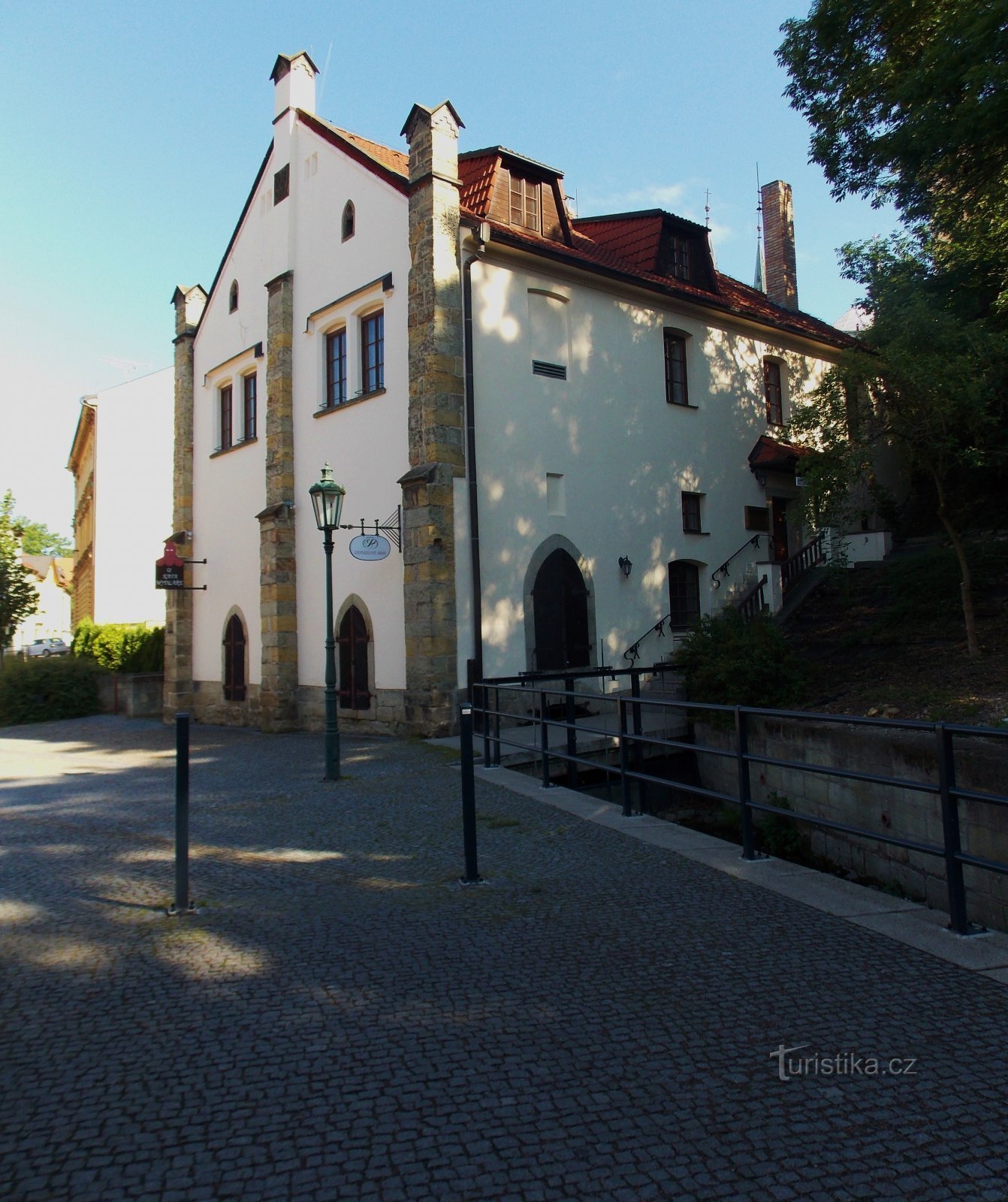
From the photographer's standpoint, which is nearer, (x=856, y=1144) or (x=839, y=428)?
(x=856, y=1144)

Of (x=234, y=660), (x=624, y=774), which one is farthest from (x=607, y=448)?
(x=624, y=774)

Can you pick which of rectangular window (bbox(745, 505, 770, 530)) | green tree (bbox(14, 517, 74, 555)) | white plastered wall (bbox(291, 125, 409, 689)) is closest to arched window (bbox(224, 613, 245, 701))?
white plastered wall (bbox(291, 125, 409, 689))

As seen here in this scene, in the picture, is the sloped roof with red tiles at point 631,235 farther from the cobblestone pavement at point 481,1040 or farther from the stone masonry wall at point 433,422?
the cobblestone pavement at point 481,1040

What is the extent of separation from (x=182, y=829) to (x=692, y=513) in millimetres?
15068

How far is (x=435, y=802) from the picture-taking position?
8.97m

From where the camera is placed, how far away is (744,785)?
6148 mm

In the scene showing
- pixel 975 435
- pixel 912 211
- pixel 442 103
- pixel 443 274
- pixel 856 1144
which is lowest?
pixel 856 1144

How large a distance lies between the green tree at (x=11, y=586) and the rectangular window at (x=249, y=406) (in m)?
11.3

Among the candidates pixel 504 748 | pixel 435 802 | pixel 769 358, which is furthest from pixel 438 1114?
pixel 769 358

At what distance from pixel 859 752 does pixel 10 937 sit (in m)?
8.09

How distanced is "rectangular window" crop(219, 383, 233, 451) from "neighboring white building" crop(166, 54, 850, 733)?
86mm

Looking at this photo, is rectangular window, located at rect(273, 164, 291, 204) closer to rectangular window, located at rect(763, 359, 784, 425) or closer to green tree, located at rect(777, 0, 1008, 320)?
green tree, located at rect(777, 0, 1008, 320)

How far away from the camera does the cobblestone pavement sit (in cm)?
270

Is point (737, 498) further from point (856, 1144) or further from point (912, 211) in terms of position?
point (856, 1144)
